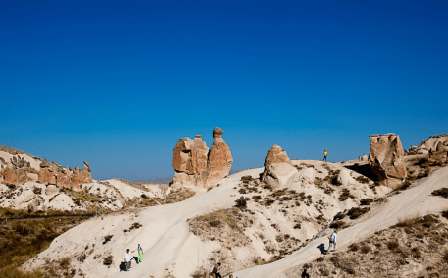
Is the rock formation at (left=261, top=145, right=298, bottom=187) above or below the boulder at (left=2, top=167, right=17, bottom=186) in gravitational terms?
below

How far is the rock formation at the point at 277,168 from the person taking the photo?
122 ft

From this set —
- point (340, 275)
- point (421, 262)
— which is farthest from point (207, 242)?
point (421, 262)

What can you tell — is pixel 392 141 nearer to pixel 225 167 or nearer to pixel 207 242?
pixel 225 167

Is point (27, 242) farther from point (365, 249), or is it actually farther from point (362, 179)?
point (362, 179)

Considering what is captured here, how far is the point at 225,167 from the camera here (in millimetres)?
42125

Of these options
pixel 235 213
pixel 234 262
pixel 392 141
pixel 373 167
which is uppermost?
pixel 392 141

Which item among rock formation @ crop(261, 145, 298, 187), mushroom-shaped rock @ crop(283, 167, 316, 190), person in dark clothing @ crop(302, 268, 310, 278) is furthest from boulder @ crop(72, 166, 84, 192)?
person in dark clothing @ crop(302, 268, 310, 278)

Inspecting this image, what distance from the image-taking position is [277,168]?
38.4 metres

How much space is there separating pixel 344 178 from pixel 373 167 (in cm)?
386

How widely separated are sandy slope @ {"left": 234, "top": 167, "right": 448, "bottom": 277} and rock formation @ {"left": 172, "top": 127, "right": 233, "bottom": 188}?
69.2 feet

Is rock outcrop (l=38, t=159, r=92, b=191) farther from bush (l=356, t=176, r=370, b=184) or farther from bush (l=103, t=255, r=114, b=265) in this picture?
bush (l=356, t=176, r=370, b=184)

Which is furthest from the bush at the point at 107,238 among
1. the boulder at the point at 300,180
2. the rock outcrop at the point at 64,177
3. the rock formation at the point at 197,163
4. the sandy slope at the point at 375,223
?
the rock outcrop at the point at 64,177

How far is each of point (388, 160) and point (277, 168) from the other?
43.9 ft

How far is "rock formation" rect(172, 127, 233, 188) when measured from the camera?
135 feet
